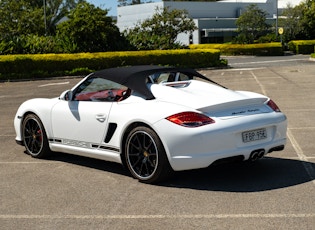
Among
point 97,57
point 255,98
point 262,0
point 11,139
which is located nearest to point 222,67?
point 97,57

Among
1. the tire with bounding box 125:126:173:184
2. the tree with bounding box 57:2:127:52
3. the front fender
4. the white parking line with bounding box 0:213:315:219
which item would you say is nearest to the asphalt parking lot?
the white parking line with bounding box 0:213:315:219

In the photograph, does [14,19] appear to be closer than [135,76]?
No

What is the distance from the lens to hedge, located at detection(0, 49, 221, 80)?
27.3 meters

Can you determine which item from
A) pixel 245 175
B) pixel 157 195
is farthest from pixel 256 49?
pixel 157 195

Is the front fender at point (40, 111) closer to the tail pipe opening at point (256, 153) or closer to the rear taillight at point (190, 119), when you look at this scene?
the rear taillight at point (190, 119)

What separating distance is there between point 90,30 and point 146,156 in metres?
27.4

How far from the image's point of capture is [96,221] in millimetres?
4496

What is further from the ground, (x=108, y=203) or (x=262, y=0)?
(x=262, y=0)

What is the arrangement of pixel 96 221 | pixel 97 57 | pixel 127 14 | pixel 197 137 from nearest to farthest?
pixel 96 221 → pixel 197 137 → pixel 97 57 → pixel 127 14

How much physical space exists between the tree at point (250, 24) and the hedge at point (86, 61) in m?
25.8

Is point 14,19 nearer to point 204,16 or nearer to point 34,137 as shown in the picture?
point 204,16

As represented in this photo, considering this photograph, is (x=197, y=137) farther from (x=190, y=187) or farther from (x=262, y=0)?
(x=262, y=0)

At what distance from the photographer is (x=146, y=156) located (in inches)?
223

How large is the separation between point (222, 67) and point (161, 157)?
28.7 metres
